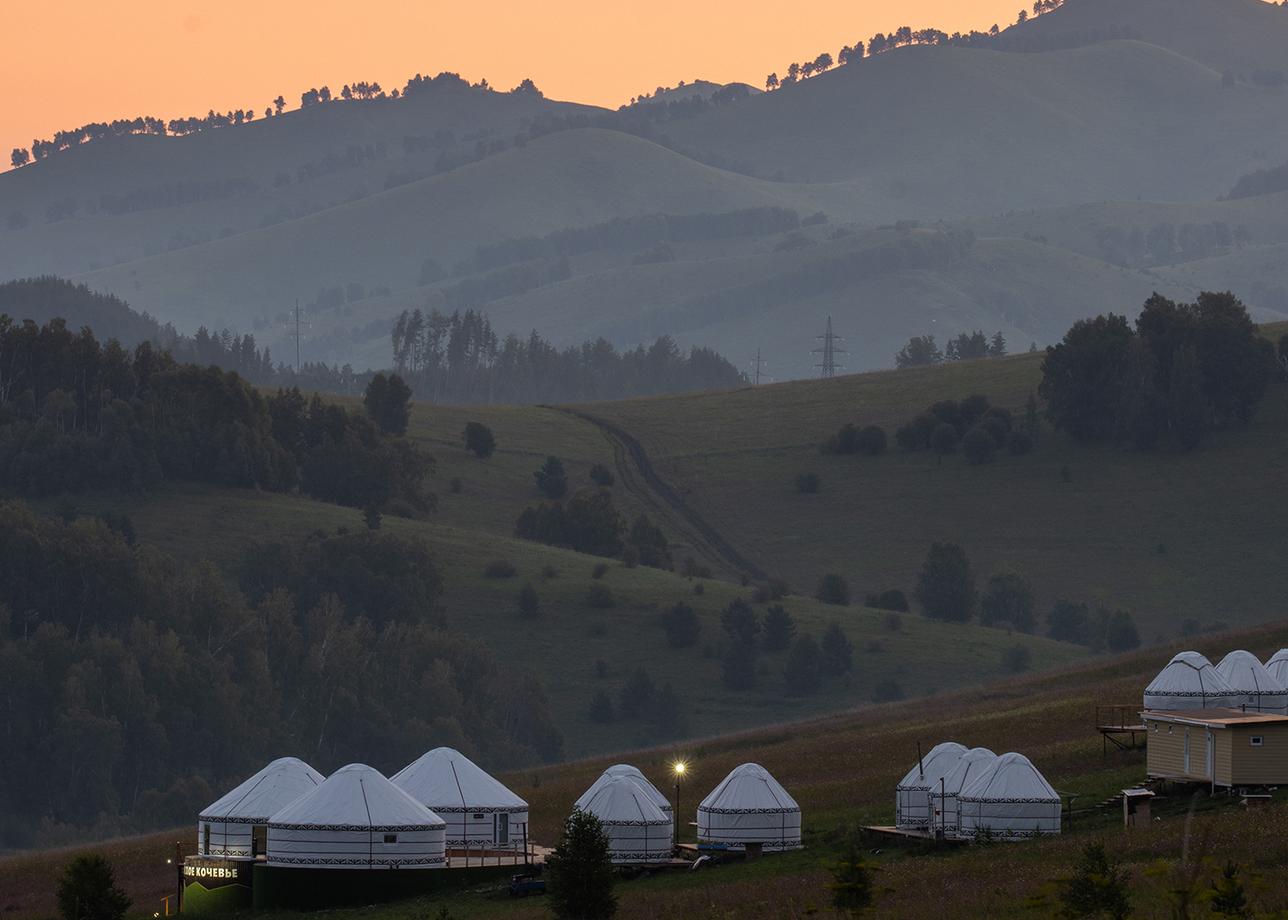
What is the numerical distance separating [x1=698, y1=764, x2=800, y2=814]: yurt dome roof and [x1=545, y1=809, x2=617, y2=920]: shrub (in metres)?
13.6

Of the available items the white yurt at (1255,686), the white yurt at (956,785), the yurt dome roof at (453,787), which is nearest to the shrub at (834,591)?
the white yurt at (1255,686)

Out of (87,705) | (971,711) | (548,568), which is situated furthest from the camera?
(548,568)

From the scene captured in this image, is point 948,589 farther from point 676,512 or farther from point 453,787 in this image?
point 453,787

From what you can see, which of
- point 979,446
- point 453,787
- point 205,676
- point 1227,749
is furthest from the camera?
point 979,446

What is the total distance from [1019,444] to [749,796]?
124637mm

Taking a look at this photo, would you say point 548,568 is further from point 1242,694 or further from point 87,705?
point 1242,694

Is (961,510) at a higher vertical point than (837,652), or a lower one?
higher

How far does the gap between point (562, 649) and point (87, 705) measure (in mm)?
31049

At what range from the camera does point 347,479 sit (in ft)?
582

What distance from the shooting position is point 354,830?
6309 cm

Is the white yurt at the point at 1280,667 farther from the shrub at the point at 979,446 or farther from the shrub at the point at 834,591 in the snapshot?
the shrub at the point at 979,446

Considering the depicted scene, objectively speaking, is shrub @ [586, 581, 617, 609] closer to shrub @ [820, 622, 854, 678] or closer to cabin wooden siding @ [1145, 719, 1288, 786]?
shrub @ [820, 622, 854, 678]

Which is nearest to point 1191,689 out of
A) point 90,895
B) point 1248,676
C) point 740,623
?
point 1248,676

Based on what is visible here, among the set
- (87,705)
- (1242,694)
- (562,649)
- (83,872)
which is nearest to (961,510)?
(562,649)
